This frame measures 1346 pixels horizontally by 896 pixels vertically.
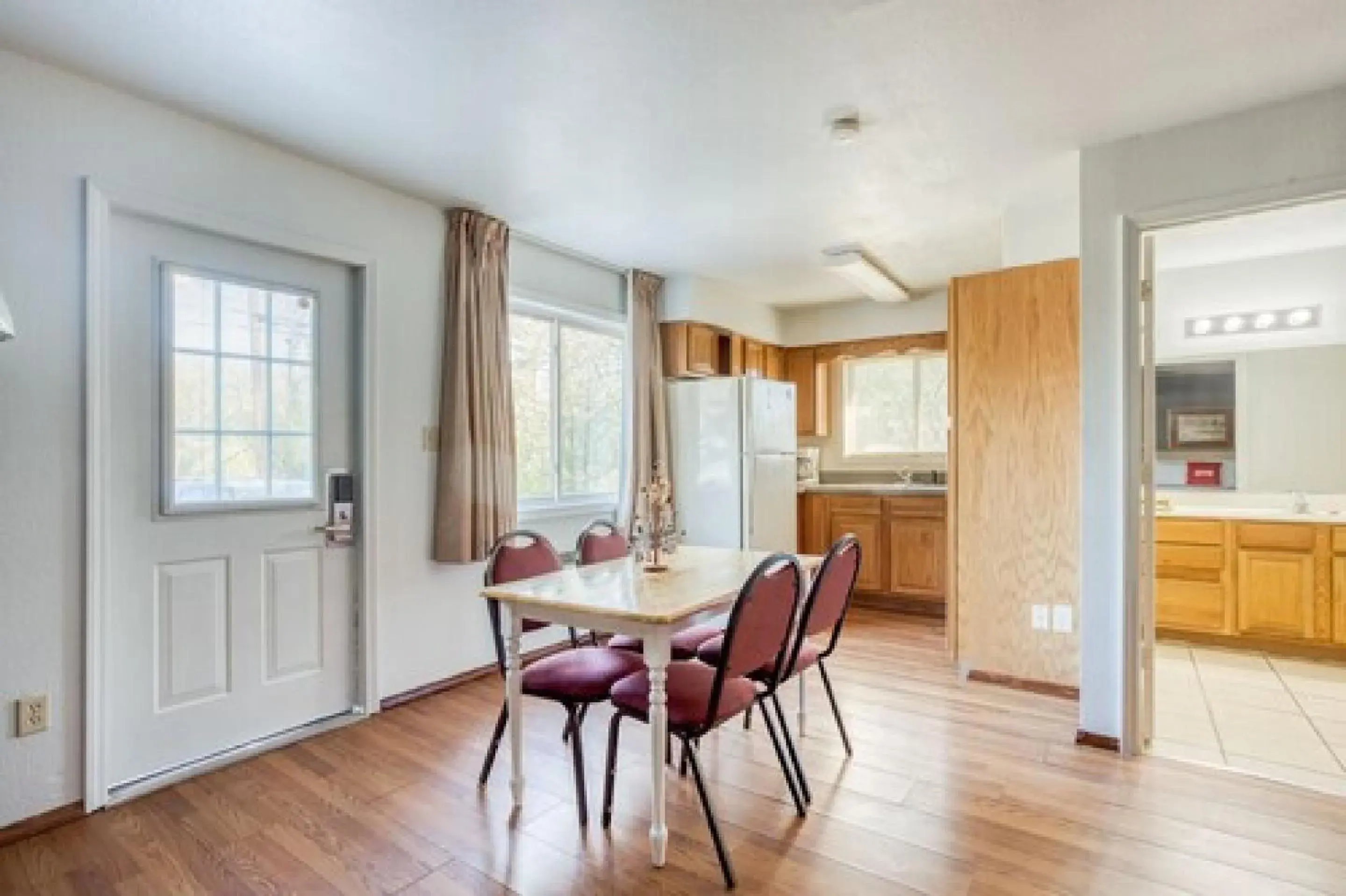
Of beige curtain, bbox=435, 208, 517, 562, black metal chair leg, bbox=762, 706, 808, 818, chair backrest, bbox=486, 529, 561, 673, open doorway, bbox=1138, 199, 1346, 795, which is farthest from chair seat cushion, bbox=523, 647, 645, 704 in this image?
open doorway, bbox=1138, 199, 1346, 795

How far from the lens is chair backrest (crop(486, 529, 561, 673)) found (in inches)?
94.0

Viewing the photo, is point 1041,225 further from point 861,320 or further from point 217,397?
point 217,397

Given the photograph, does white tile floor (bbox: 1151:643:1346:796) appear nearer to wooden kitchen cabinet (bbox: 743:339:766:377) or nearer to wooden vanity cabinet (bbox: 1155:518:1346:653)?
wooden vanity cabinet (bbox: 1155:518:1346:653)

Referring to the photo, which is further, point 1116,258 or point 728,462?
point 728,462

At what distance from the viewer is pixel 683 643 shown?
Result: 9.07ft

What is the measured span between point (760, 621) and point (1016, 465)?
6.65 feet

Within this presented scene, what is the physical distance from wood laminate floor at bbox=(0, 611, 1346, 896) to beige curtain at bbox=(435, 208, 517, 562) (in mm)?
1004

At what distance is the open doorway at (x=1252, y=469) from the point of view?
3.54 metres

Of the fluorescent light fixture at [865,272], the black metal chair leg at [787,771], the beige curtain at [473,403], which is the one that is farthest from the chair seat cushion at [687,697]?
the fluorescent light fixture at [865,272]

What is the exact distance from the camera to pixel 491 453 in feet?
11.6

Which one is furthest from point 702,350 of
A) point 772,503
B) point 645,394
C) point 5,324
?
point 5,324

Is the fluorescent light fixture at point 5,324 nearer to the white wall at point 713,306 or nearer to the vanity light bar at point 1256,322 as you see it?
the white wall at point 713,306

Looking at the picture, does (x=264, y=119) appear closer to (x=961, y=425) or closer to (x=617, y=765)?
(x=617, y=765)

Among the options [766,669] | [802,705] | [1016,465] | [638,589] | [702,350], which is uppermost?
[702,350]
